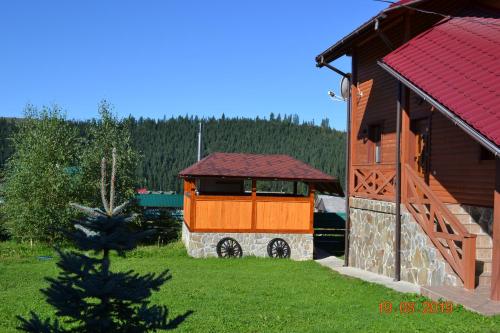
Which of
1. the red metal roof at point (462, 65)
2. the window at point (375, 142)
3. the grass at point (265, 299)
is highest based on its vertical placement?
the red metal roof at point (462, 65)

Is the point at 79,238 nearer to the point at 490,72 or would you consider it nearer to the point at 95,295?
the point at 95,295

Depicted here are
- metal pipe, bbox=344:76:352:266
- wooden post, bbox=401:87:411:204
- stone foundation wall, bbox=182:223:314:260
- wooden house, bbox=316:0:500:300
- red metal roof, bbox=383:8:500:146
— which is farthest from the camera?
stone foundation wall, bbox=182:223:314:260

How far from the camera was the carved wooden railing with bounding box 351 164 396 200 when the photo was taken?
1216cm

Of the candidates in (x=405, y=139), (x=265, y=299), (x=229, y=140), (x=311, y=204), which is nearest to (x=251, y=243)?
(x=311, y=204)

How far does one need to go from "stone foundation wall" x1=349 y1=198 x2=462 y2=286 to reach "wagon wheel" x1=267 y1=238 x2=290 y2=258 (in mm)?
2927

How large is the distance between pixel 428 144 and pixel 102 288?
9.88m

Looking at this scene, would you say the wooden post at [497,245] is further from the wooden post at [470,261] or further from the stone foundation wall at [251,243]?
the stone foundation wall at [251,243]

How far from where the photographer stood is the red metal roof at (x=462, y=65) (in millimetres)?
8242

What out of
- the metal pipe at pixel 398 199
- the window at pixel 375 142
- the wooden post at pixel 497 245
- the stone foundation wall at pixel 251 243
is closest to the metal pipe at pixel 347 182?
the window at pixel 375 142

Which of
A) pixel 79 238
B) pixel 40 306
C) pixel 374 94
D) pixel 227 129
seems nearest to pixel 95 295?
pixel 79 238

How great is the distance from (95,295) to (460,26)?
10226mm

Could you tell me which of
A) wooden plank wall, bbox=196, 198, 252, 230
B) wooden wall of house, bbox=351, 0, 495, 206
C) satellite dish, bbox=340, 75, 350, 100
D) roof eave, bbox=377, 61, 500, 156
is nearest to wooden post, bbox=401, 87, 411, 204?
wooden wall of house, bbox=351, 0, 495, 206

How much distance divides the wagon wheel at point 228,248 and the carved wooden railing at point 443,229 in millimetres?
6993

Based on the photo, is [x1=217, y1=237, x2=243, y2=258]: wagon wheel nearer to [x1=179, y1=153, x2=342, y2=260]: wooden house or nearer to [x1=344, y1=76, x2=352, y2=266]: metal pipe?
[x1=179, y1=153, x2=342, y2=260]: wooden house
